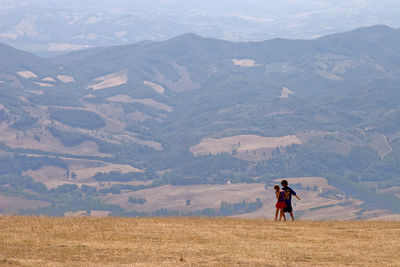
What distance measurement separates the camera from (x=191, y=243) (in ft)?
129

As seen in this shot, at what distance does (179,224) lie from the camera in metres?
47.3

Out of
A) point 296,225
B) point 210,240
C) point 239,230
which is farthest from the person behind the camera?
point 296,225

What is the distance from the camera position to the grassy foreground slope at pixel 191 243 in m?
34.6

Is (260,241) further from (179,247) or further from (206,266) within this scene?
(206,266)

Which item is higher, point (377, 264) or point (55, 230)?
point (55, 230)

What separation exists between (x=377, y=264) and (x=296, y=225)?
13.9m

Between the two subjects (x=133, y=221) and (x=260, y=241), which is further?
(x=133, y=221)

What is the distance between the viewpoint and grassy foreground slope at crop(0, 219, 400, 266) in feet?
113

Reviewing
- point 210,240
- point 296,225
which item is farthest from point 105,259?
point 296,225

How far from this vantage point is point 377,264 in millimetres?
34094

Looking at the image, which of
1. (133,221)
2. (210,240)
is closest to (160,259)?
(210,240)

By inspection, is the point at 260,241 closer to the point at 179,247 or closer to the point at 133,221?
the point at 179,247

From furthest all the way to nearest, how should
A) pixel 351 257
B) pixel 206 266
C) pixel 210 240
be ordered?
pixel 210 240
pixel 351 257
pixel 206 266

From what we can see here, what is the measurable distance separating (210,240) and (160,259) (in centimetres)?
605
